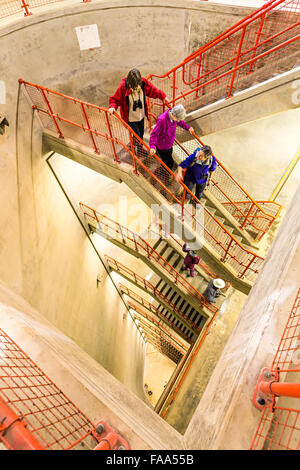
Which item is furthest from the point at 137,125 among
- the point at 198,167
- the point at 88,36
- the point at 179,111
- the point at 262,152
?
the point at 262,152

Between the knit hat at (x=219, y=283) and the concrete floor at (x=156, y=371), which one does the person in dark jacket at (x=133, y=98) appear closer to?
the knit hat at (x=219, y=283)

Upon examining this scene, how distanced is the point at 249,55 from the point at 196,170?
11.2 ft

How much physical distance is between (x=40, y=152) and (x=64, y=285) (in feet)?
11.5

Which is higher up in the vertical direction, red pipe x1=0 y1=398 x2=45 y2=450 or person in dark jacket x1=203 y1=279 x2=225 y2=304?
person in dark jacket x1=203 y1=279 x2=225 y2=304

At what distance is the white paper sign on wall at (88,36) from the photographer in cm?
620

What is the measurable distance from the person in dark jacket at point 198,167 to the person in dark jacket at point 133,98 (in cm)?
122

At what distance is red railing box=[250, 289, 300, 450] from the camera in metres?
2.47

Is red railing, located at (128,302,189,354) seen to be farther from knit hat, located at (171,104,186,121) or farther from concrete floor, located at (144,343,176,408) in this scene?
knit hat, located at (171,104,186,121)

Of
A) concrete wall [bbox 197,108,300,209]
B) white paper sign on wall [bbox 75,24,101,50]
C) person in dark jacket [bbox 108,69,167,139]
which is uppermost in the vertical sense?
concrete wall [bbox 197,108,300,209]

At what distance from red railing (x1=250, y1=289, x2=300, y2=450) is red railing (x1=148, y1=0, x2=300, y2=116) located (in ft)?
15.5

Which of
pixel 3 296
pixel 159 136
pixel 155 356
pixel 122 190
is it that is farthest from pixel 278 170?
pixel 155 356

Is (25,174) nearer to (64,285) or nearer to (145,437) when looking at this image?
(64,285)

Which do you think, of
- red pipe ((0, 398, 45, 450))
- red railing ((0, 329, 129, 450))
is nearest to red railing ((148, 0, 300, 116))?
red railing ((0, 329, 129, 450))

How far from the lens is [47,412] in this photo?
8.91 feet
